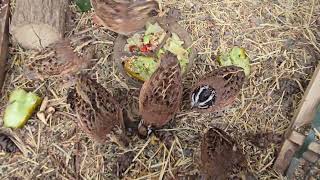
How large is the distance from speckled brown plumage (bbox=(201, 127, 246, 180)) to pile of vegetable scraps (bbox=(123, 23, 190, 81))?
699mm

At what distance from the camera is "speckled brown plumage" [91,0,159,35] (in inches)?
136

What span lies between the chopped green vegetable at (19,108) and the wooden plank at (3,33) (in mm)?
200

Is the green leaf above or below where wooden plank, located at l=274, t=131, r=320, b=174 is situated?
above

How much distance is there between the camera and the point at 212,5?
154 inches

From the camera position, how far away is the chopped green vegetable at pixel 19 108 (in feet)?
11.1

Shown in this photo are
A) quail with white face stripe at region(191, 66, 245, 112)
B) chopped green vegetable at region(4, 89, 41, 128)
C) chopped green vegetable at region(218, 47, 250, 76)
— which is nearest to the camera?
quail with white face stripe at region(191, 66, 245, 112)

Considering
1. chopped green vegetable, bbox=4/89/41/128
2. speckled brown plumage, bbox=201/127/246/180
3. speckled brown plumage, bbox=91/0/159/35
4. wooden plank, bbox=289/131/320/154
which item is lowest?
chopped green vegetable, bbox=4/89/41/128

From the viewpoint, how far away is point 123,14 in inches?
137

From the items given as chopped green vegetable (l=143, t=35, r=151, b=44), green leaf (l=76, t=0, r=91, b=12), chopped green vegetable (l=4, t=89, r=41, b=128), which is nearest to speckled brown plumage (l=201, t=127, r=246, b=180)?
chopped green vegetable (l=143, t=35, r=151, b=44)

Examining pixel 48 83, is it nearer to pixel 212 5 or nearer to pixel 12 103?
pixel 12 103

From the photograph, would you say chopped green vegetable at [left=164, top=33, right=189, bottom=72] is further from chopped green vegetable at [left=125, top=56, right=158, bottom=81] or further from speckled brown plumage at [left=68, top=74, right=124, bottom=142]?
speckled brown plumage at [left=68, top=74, right=124, bottom=142]

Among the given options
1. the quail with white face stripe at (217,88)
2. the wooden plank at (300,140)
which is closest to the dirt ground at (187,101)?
the quail with white face stripe at (217,88)

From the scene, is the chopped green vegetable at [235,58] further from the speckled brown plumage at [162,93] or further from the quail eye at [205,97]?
the speckled brown plumage at [162,93]

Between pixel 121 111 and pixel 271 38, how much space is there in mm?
1230
